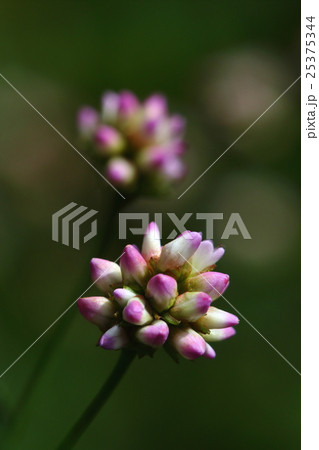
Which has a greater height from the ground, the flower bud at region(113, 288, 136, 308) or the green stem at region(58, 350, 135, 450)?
the flower bud at region(113, 288, 136, 308)

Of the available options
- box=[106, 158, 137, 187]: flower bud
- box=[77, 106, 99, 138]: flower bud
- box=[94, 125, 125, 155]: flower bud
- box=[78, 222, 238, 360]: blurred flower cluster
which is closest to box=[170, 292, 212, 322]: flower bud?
box=[78, 222, 238, 360]: blurred flower cluster

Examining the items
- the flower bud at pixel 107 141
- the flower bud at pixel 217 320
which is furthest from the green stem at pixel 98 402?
the flower bud at pixel 107 141

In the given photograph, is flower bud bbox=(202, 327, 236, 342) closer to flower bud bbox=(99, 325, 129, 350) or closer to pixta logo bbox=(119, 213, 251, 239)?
flower bud bbox=(99, 325, 129, 350)

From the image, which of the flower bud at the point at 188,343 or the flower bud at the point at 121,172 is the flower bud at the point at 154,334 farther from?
the flower bud at the point at 121,172

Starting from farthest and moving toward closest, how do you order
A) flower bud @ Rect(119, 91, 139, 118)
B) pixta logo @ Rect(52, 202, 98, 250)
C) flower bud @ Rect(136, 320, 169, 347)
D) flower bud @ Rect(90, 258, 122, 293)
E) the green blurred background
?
pixta logo @ Rect(52, 202, 98, 250) < the green blurred background < flower bud @ Rect(119, 91, 139, 118) < flower bud @ Rect(90, 258, 122, 293) < flower bud @ Rect(136, 320, 169, 347)

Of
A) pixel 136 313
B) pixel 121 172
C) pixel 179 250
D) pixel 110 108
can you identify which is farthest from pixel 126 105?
pixel 136 313

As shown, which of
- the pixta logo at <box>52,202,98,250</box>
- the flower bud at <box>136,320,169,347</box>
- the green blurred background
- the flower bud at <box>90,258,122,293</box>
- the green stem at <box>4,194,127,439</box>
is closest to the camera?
the flower bud at <box>136,320,169,347</box>
